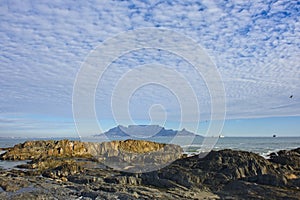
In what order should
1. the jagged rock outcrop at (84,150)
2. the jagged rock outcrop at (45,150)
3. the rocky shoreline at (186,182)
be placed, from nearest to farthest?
the rocky shoreline at (186,182)
the jagged rock outcrop at (84,150)
the jagged rock outcrop at (45,150)

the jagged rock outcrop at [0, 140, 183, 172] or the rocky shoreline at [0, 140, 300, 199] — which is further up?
the jagged rock outcrop at [0, 140, 183, 172]

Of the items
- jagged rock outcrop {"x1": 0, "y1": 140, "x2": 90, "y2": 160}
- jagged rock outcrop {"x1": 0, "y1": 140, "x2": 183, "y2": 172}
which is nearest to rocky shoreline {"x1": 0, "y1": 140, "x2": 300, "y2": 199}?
jagged rock outcrop {"x1": 0, "y1": 140, "x2": 183, "y2": 172}

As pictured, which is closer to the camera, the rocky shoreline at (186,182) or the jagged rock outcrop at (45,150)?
the rocky shoreline at (186,182)

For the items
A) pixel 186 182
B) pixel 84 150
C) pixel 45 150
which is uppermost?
pixel 45 150

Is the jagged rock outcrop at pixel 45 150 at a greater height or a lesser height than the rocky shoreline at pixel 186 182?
greater

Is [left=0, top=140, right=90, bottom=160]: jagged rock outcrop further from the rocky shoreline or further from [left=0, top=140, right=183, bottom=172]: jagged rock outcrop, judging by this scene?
the rocky shoreline

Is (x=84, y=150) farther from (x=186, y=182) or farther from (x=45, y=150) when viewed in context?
(x=186, y=182)

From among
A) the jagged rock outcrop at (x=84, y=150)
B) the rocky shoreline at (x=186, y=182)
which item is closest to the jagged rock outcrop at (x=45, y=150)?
the jagged rock outcrop at (x=84, y=150)

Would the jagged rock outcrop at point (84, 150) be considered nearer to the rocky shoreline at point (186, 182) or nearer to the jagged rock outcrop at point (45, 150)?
the jagged rock outcrop at point (45, 150)

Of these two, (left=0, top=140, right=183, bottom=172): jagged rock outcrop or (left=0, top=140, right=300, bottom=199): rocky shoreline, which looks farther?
(left=0, top=140, right=183, bottom=172): jagged rock outcrop

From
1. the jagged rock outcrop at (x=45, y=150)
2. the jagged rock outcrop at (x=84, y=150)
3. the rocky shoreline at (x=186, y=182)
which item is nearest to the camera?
the rocky shoreline at (x=186, y=182)

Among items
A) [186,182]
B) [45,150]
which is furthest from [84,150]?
[186,182]

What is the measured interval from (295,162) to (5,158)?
4413cm

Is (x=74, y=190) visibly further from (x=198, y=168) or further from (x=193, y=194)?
(x=198, y=168)
